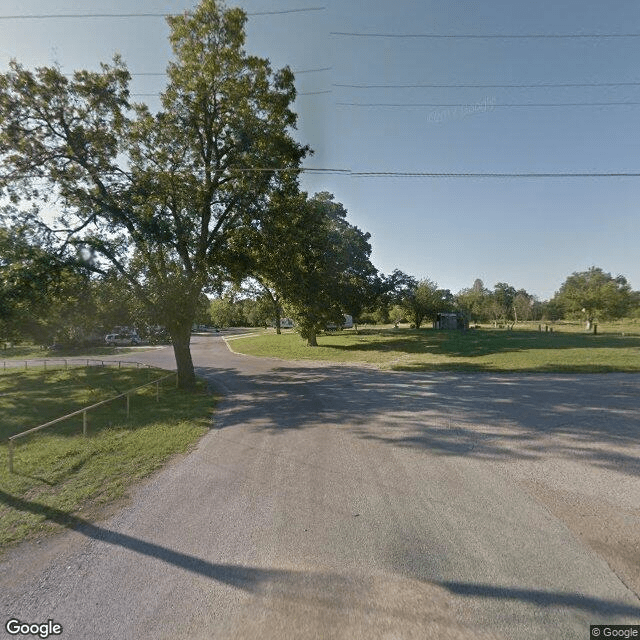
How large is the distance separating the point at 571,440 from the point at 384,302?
2672cm

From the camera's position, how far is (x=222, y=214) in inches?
516

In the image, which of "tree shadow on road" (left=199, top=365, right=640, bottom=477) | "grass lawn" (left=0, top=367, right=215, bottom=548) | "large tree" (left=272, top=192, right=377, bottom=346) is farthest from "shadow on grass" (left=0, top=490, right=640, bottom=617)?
"large tree" (left=272, top=192, right=377, bottom=346)

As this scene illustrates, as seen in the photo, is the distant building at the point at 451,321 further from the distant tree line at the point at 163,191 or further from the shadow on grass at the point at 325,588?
the shadow on grass at the point at 325,588

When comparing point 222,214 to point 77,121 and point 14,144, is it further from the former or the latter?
point 14,144

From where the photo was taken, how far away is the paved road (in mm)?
2369

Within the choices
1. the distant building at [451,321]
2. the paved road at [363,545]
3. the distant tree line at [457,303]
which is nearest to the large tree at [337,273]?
the distant tree line at [457,303]

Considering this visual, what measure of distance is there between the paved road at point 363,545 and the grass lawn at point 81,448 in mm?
563

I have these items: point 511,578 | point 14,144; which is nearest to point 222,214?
point 14,144

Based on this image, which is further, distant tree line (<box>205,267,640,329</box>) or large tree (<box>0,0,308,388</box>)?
distant tree line (<box>205,267,640,329</box>)

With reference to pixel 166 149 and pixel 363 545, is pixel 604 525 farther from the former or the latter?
pixel 166 149

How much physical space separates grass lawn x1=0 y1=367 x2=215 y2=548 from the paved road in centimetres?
56

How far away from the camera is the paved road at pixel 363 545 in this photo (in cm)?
237

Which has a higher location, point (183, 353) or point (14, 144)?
point (14, 144)

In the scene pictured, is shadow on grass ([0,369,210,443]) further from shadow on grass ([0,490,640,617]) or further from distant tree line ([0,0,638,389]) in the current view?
shadow on grass ([0,490,640,617])
